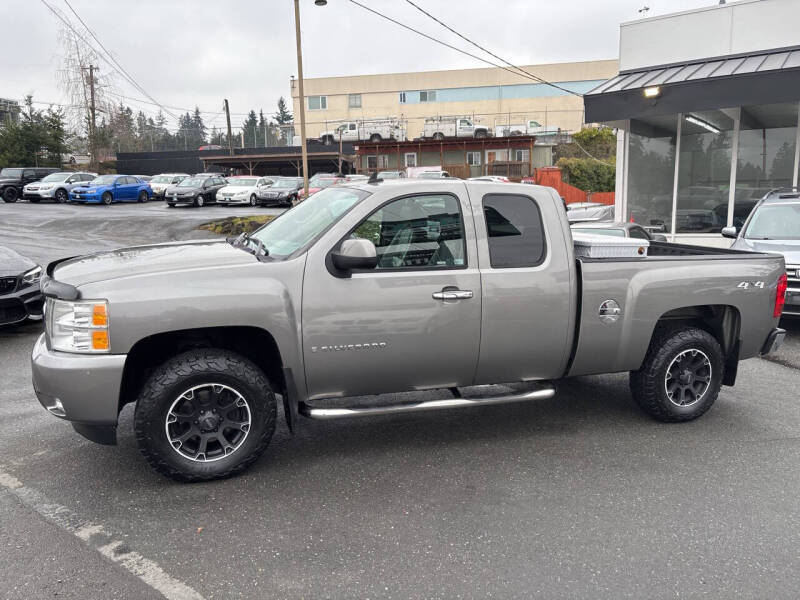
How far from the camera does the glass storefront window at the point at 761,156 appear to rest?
13789 millimetres

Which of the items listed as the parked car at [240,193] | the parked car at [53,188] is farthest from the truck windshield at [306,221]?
the parked car at [53,188]

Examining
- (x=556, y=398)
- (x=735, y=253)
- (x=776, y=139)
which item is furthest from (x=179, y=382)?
(x=776, y=139)

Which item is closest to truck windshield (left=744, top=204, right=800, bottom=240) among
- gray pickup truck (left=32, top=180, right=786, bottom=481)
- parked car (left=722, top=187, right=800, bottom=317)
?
parked car (left=722, top=187, right=800, bottom=317)

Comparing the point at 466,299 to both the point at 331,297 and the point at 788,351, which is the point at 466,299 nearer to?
the point at 331,297

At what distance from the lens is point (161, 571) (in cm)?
315

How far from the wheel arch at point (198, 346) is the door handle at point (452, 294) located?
112 cm

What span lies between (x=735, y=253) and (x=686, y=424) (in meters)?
1.47

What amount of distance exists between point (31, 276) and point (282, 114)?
443 feet

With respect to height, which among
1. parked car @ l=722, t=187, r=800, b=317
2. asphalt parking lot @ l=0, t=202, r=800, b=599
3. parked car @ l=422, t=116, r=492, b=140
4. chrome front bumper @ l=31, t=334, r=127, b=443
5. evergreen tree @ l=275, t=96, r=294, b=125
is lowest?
asphalt parking lot @ l=0, t=202, r=800, b=599

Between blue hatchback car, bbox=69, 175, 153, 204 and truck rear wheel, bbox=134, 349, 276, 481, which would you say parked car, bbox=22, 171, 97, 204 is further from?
truck rear wheel, bbox=134, 349, 276, 481

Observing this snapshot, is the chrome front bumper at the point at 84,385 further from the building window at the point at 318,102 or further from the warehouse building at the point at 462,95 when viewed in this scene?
the building window at the point at 318,102

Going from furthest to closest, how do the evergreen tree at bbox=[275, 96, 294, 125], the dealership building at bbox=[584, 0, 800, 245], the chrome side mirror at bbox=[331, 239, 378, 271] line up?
the evergreen tree at bbox=[275, 96, 294, 125], the dealership building at bbox=[584, 0, 800, 245], the chrome side mirror at bbox=[331, 239, 378, 271]

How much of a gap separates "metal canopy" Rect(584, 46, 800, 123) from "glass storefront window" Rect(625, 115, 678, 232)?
1.55m

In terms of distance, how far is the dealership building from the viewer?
40.5 ft
